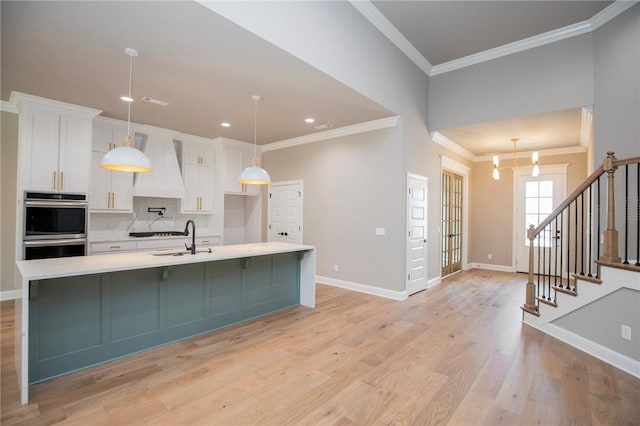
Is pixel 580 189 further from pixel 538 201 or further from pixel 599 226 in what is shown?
pixel 538 201

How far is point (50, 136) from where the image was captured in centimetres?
439

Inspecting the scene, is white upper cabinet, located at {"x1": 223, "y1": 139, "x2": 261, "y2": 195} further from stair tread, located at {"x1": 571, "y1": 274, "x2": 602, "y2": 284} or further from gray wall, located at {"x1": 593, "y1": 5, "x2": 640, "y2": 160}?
gray wall, located at {"x1": 593, "y1": 5, "x2": 640, "y2": 160}

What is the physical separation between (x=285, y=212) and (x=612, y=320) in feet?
17.3

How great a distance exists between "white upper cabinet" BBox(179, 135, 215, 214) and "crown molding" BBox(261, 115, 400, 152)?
1301mm

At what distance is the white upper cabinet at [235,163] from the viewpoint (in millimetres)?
6520

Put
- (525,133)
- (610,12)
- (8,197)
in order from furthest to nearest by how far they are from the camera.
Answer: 1. (525,133)
2. (8,197)
3. (610,12)

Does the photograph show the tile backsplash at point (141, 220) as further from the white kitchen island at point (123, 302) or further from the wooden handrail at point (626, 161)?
the wooden handrail at point (626, 161)

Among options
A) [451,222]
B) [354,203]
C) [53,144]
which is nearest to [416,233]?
[354,203]

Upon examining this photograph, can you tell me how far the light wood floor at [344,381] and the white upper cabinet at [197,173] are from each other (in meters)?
3.16

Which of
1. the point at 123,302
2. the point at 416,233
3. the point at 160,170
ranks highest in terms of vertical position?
the point at 160,170

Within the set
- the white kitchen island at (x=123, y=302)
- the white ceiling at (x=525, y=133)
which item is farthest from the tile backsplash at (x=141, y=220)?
the white ceiling at (x=525, y=133)

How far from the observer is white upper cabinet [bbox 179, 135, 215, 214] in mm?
6184

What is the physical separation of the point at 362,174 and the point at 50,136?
469 cm

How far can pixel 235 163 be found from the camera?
666 centimetres
